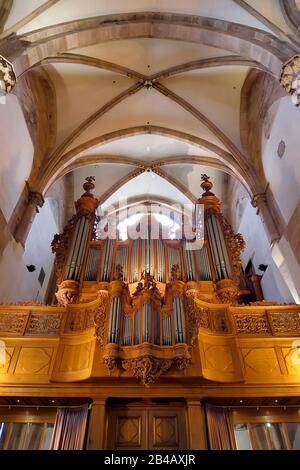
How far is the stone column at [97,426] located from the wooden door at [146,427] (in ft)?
0.91

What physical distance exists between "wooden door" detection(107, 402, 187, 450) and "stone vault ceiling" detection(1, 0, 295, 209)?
22.5ft

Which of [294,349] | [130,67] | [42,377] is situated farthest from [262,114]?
[42,377]

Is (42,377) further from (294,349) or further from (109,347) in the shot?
(294,349)

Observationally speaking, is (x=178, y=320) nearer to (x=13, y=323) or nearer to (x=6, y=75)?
(x=13, y=323)

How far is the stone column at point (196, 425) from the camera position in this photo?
5.56m

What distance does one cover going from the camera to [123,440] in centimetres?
588

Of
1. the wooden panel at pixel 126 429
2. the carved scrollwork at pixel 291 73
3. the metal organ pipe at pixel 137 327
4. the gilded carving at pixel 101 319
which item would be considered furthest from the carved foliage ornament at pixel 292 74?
the wooden panel at pixel 126 429

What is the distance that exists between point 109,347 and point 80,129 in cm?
782

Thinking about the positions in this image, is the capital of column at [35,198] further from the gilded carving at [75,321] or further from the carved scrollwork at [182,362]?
the carved scrollwork at [182,362]

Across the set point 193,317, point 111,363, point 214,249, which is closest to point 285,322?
point 193,317

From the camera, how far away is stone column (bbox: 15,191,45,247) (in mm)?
9352

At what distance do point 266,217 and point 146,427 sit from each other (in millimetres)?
6195

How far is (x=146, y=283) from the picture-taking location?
Result: 22.6 ft

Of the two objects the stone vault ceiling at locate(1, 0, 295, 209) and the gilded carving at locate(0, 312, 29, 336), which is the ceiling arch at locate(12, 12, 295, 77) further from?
the gilded carving at locate(0, 312, 29, 336)
